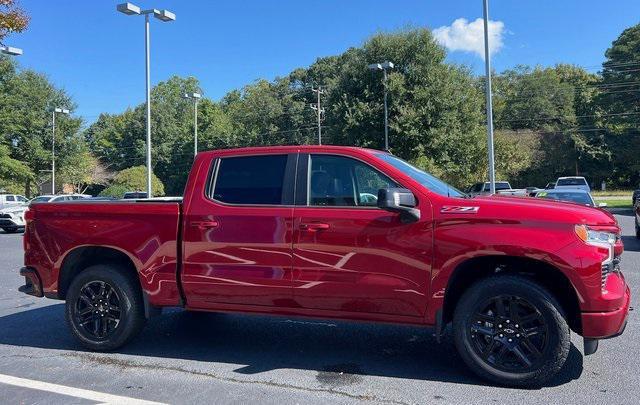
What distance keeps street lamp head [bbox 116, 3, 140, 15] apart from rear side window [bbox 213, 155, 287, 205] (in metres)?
16.9

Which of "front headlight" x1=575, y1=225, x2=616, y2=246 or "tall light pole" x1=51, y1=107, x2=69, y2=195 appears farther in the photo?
"tall light pole" x1=51, y1=107, x2=69, y2=195

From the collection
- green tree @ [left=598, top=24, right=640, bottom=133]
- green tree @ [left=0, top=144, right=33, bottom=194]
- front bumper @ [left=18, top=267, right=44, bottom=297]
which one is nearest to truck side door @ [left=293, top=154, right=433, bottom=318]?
front bumper @ [left=18, top=267, right=44, bottom=297]

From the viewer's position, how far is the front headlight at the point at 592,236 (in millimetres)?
4207

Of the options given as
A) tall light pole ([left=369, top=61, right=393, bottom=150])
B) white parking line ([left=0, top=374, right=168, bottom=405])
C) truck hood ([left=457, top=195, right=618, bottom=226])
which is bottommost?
white parking line ([left=0, top=374, right=168, bottom=405])

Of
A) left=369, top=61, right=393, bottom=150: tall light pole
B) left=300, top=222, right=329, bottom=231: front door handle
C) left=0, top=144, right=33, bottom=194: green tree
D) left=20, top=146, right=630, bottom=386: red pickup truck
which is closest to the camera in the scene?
left=20, top=146, right=630, bottom=386: red pickup truck

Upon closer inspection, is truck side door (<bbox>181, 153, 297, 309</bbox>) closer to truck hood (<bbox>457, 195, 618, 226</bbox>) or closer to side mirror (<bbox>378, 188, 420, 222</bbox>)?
side mirror (<bbox>378, 188, 420, 222</bbox>)

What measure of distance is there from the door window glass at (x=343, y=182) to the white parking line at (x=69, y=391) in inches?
84.2

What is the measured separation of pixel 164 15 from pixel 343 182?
18030 mm

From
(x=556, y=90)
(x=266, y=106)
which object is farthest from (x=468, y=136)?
(x=556, y=90)

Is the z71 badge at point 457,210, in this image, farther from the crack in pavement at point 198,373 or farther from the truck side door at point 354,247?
the crack in pavement at point 198,373

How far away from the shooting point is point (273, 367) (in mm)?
5062

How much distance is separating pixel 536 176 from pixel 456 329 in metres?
58.4

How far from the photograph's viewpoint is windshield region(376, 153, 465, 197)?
16.0ft

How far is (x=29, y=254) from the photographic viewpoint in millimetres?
5934
